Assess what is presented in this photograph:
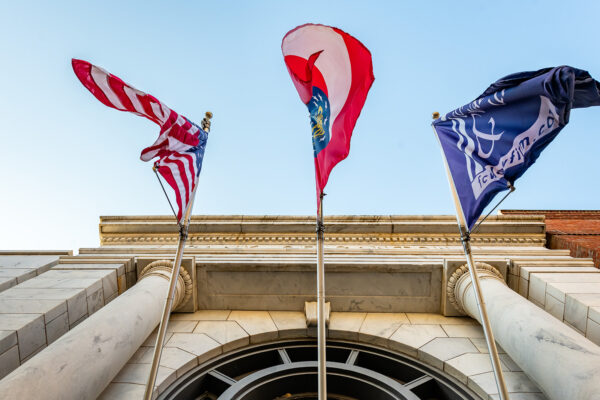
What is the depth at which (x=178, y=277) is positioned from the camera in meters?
7.35

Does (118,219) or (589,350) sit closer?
(589,350)

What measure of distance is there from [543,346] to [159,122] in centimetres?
614

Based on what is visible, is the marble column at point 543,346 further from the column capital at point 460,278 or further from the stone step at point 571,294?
the stone step at point 571,294

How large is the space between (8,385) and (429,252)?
26.7 feet

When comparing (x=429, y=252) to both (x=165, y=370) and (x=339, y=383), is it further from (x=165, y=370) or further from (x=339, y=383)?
(x=165, y=370)

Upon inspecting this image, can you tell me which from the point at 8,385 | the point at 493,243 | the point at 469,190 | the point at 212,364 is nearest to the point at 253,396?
the point at 212,364

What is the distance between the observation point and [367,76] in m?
4.91

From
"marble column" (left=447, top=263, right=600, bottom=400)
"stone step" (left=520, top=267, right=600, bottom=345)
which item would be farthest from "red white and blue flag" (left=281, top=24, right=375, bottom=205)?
"stone step" (left=520, top=267, right=600, bottom=345)

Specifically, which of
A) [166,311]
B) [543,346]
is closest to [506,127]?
[543,346]

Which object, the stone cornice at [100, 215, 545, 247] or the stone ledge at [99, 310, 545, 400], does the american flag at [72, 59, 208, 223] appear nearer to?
the stone ledge at [99, 310, 545, 400]

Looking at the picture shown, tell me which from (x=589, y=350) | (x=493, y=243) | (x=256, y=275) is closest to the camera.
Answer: (x=589, y=350)

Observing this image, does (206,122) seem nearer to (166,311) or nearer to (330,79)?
(330,79)

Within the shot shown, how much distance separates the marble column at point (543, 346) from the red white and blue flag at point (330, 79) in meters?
3.64

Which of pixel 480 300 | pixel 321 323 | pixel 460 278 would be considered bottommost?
pixel 460 278
